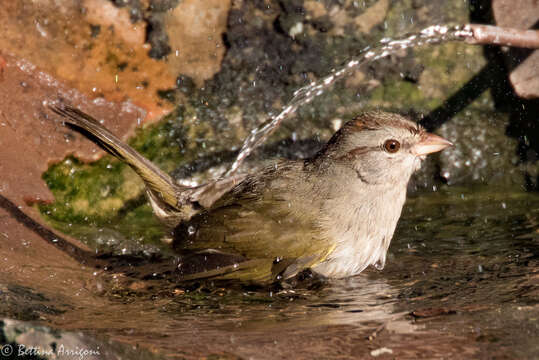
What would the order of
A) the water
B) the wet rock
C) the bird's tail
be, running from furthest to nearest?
the wet rock, the bird's tail, the water

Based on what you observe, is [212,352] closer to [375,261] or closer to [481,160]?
[375,261]

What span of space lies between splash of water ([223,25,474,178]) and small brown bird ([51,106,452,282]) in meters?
0.93

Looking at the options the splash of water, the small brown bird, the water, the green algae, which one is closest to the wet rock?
the splash of water

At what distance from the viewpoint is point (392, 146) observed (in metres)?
4.29

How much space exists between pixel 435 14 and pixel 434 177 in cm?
130

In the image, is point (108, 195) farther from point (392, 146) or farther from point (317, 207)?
→ point (392, 146)

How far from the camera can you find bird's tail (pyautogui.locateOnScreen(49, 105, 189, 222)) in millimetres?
4188

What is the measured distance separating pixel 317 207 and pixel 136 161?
3.56 feet

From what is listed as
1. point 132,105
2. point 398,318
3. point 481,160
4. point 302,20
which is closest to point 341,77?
point 302,20

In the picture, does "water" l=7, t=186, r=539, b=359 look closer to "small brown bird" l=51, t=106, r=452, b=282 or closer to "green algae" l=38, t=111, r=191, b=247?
"small brown bird" l=51, t=106, r=452, b=282

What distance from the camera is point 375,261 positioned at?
4324 mm

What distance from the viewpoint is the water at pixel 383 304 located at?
9.29ft

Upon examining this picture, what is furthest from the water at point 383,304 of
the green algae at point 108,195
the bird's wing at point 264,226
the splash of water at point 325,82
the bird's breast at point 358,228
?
the splash of water at point 325,82

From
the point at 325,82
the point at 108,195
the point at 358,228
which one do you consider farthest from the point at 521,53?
the point at 108,195
